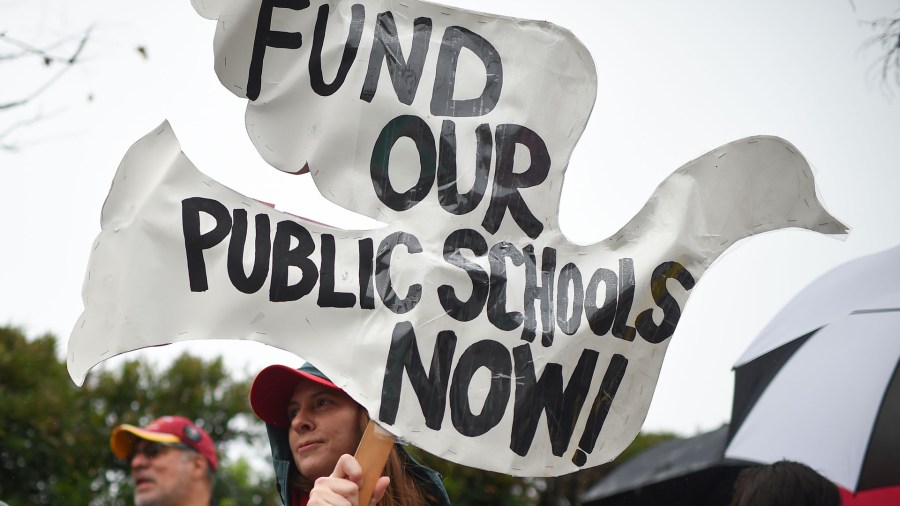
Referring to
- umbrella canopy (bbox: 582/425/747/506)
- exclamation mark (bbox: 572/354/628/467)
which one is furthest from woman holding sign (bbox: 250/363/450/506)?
umbrella canopy (bbox: 582/425/747/506)

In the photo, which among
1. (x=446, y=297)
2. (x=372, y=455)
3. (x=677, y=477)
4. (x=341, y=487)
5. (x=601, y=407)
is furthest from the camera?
(x=677, y=477)

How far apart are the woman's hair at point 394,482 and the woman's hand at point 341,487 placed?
1.48 ft

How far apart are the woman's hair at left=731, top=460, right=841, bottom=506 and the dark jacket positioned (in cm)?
83

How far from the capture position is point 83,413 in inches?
258

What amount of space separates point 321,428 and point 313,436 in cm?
3

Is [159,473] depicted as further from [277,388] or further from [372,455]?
[372,455]

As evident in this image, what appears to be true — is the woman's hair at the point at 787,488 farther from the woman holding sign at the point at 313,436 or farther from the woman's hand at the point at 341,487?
the woman's hand at the point at 341,487

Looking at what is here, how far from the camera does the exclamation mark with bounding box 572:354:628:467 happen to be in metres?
2.30

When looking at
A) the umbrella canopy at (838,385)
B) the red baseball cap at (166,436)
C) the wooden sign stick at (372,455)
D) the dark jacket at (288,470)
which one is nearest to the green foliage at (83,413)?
the red baseball cap at (166,436)

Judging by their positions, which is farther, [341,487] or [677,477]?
[677,477]

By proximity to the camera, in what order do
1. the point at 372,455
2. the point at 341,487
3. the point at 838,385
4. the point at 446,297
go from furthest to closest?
the point at 838,385 < the point at 446,297 < the point at 372,455 < the point at 341,487

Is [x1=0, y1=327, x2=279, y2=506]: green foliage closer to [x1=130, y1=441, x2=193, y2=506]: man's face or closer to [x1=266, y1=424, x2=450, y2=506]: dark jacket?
[x1=130, y1=441, x2=193, y2=506]: man's face

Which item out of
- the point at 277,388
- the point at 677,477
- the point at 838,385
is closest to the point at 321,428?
the point at 277,388

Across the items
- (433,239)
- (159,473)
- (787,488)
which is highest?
(433,239)
